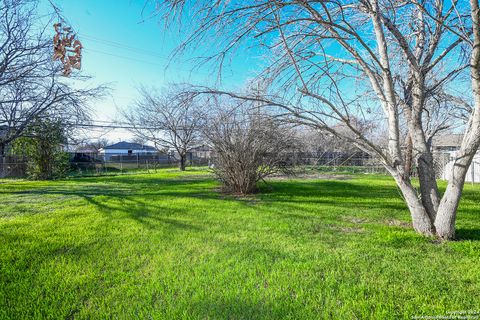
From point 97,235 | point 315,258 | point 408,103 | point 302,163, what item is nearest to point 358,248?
point 315,258

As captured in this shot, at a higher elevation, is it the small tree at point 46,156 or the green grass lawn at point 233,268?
the small tree at point 46,156

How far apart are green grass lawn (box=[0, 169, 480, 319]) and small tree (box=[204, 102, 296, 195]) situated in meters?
2.87

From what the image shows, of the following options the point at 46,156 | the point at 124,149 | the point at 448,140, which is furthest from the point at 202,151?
the point at 448,140

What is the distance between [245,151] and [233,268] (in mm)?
4952

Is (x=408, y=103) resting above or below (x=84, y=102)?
below

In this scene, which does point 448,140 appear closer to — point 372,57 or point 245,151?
point 245,151

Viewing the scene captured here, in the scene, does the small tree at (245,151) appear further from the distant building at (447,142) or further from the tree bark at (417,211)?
the distant building at (447,142)

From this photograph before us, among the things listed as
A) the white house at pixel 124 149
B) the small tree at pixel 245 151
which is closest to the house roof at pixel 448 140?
the small tree at pixel 245 151

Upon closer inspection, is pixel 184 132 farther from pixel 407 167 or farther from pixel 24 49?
pixel 407 167

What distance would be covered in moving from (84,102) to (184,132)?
46.4 ft

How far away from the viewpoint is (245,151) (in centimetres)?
726

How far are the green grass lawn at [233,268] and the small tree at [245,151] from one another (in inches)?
113

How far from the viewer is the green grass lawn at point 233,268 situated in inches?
73.4

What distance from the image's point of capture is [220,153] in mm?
7531
